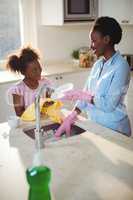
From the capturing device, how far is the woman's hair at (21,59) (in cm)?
202

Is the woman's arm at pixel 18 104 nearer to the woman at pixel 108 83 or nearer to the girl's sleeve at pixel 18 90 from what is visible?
the girl's sleeve at pixel 18 90

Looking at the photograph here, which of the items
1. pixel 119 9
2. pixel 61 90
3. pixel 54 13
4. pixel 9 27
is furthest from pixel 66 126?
pixel 119 9

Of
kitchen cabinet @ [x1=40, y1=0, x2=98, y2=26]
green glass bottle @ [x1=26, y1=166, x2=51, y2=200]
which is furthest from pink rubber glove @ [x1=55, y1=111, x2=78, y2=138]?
kitchen cabinet @ [x1=40, y1=0, x2=98, y2=26]

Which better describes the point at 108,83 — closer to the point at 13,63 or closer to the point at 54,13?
the point at 13,63

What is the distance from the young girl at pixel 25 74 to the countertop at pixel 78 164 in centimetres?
38

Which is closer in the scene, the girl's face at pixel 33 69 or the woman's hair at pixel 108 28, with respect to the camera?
the woman's hair at pixel 108 28

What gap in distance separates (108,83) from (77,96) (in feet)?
0.72

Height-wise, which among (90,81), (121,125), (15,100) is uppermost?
(90,81)

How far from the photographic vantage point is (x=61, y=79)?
295 centimetres

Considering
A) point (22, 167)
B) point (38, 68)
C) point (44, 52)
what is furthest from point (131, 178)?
point (44, 52)

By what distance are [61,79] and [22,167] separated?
69.8 inches

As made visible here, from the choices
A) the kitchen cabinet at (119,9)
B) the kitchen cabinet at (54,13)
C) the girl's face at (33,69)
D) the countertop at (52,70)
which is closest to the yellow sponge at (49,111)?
the girl's face at (33,69)

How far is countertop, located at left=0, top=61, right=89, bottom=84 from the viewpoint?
107 inches

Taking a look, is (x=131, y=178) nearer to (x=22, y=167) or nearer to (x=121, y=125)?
(x=22, y=167)
